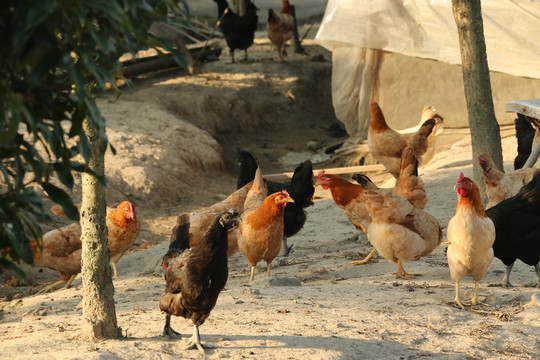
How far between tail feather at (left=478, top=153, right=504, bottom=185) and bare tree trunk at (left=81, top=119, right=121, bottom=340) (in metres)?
4.47

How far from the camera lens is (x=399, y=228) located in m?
6.50

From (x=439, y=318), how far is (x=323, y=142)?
11151mm

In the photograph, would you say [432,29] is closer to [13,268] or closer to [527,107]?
[527,107]

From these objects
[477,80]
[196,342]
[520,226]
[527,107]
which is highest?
[477,80]

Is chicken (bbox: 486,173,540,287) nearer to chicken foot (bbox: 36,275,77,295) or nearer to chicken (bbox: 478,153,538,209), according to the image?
chicken (bbox: 478,153,538,209)

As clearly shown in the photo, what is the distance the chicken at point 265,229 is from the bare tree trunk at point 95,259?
2.19 meters

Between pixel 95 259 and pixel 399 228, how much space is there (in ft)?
10.4

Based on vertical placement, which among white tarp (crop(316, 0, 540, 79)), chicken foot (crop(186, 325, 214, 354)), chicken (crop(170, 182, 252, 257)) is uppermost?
white tarp (crop(316, 0, 540, 79))

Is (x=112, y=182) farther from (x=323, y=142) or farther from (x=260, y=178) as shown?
(x=323, y=142)

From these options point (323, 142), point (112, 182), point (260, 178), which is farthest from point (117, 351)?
point (323, 142)

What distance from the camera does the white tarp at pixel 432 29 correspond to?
468 inches

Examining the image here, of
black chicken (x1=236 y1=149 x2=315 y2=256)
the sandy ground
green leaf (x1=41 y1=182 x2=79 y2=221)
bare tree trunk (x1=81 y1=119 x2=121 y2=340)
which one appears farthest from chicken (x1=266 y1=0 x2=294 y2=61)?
green leaf (x1=41 y1=182 x2=79 y2=221)

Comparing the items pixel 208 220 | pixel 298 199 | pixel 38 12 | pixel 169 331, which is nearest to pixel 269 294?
pixel 169 331

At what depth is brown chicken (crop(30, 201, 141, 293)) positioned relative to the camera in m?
7.37
